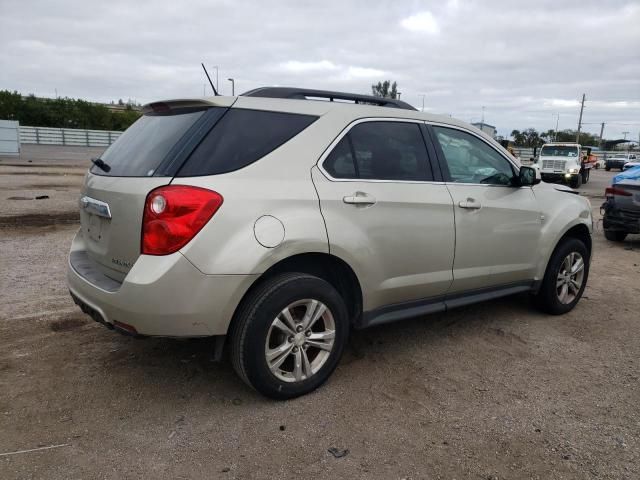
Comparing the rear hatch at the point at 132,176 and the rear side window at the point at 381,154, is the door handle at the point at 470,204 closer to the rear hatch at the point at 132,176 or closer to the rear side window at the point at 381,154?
the rear side window at the point at 381,154

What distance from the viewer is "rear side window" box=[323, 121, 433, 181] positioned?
129 inches

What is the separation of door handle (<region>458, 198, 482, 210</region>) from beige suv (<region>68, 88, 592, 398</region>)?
0.04 ft

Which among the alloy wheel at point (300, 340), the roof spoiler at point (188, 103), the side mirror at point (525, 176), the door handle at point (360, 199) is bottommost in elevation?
the alloy wheel at point (300, 340)

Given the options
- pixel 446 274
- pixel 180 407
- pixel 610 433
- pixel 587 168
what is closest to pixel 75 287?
pixel 180 407

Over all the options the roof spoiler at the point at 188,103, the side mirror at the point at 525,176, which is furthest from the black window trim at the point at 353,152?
A: the side mirror at the point at 525,176

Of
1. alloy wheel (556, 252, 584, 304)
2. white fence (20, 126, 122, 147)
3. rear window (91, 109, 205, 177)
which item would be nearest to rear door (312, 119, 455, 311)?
rear window (91, 109, 205, 177)

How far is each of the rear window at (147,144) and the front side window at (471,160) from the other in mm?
1906

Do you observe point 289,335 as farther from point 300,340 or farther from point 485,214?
point 485,214

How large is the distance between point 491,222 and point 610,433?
1.68 m

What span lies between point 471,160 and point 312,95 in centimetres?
143

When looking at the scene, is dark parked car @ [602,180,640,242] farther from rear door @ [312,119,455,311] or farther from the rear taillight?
rear door @ [312,119,455,311]

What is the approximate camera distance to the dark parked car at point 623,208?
26.1 ft

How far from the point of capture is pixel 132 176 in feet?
9.70

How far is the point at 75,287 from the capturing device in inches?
127
